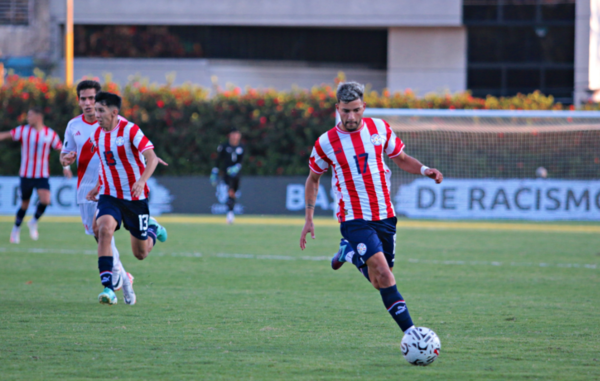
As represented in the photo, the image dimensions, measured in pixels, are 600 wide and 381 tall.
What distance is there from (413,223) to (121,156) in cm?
1150

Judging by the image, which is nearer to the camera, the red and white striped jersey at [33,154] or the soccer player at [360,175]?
the soccer player at [360,175]

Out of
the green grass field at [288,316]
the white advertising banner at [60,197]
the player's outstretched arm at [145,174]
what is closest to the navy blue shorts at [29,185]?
the green grass field at [288,316]

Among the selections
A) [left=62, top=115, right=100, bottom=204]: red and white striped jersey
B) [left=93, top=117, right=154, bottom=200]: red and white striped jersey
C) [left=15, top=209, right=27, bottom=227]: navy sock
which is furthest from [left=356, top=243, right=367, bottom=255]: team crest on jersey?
[left=15, top=209, right=27, bottom=227]: navy sock

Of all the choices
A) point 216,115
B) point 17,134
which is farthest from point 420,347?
point 216,115

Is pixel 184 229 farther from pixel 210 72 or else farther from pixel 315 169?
pixel 210 72

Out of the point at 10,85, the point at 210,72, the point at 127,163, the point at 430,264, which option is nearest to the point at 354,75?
the point at 210,72

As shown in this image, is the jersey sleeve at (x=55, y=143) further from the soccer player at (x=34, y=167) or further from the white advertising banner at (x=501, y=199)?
the white advertising banner at (x=501, y=199)

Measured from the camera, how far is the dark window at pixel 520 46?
1219 inches

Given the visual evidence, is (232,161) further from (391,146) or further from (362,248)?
(362,248)

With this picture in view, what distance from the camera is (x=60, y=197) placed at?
63.2ft

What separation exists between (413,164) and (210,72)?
27.7 meters

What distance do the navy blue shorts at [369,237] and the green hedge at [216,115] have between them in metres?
15.6

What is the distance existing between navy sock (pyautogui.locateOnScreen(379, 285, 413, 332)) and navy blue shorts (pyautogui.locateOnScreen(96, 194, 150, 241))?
2.89 metres

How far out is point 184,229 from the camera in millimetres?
15383
